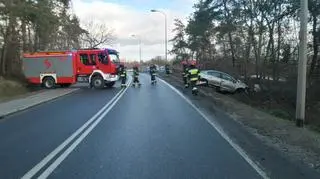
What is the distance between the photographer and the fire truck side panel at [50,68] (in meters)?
39.1

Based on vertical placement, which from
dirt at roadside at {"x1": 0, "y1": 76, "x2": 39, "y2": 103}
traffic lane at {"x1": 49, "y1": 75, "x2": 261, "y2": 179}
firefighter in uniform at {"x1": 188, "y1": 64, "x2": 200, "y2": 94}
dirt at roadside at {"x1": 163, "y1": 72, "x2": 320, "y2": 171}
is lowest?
dirt at roadside at {"x1": 0, "y1": 76, "x2": 39, "y2": 103}

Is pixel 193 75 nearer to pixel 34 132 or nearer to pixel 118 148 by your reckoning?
pixel 34 132

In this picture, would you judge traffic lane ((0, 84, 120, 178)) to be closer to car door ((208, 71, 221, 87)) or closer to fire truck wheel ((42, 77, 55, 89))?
fire truck wheel ((42, 77, 55, 89))

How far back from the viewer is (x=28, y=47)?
4972 centimetres

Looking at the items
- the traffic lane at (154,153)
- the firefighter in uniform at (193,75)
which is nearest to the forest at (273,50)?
the firefighter in uniform at (193,75)

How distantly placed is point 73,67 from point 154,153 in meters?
29.1

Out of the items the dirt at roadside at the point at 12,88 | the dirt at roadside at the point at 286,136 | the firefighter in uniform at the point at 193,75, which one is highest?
the firefighter in uniform at the point at 193,75

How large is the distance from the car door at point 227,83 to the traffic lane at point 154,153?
73.4 ft

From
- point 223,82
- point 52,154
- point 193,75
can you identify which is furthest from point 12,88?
point 52,154

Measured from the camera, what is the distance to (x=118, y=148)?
11.2m

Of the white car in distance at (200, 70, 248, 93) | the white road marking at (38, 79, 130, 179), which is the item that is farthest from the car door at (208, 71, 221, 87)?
the white road marking at (38, 79, 130, 179)

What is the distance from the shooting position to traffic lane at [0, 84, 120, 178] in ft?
31.7

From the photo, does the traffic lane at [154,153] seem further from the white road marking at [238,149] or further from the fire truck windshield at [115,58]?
the fire truck windshield at [115,58]

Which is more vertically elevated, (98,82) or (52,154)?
(52,154)
